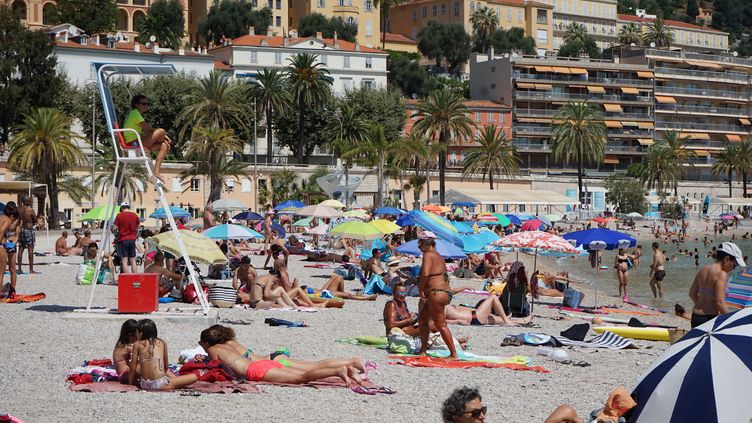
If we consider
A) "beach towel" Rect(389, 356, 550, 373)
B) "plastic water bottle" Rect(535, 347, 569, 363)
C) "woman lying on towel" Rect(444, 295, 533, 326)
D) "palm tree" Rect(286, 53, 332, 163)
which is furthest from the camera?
"palm tree" Rect(286, 53, 332, 163)

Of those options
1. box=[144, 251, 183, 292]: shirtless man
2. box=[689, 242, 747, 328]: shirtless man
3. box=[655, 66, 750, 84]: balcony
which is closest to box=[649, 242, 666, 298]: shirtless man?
box=[144, 251, 183, 292]: shirtless man

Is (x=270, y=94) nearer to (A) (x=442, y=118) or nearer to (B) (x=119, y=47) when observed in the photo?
(A) (x=442, y=118)

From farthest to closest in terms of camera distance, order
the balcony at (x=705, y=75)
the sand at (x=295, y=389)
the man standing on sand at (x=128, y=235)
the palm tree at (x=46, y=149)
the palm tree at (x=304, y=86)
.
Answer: the balcony at (x=705, y=75)
the palm tree at (x=304, y=86)
the palm tree at (x=46, y=149)
the man standing on sand at (x=128, y=235)
the sand at (x=295, y=389)

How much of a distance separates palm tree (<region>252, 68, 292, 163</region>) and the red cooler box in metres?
58.1

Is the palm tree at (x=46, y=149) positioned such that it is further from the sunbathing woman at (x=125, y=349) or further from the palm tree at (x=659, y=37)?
the palm tree at (x=659, y=37)

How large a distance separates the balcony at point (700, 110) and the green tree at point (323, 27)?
97.8 feet

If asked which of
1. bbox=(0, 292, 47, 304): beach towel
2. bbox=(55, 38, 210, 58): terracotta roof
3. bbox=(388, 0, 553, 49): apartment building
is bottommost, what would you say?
bbox=(0, 292, 47, 304): beach towel

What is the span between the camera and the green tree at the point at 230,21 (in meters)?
103

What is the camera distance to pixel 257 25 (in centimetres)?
10400

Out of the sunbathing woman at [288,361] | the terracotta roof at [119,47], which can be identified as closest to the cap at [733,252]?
the sunbathing woman at [288,361]

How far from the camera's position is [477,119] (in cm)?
9362

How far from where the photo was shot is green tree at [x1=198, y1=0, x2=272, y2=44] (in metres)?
103

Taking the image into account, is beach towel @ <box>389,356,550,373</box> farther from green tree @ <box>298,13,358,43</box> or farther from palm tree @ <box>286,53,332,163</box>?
green tree @ <box>298,13,358,43</box>

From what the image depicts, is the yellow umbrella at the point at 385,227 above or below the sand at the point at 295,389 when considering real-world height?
above
